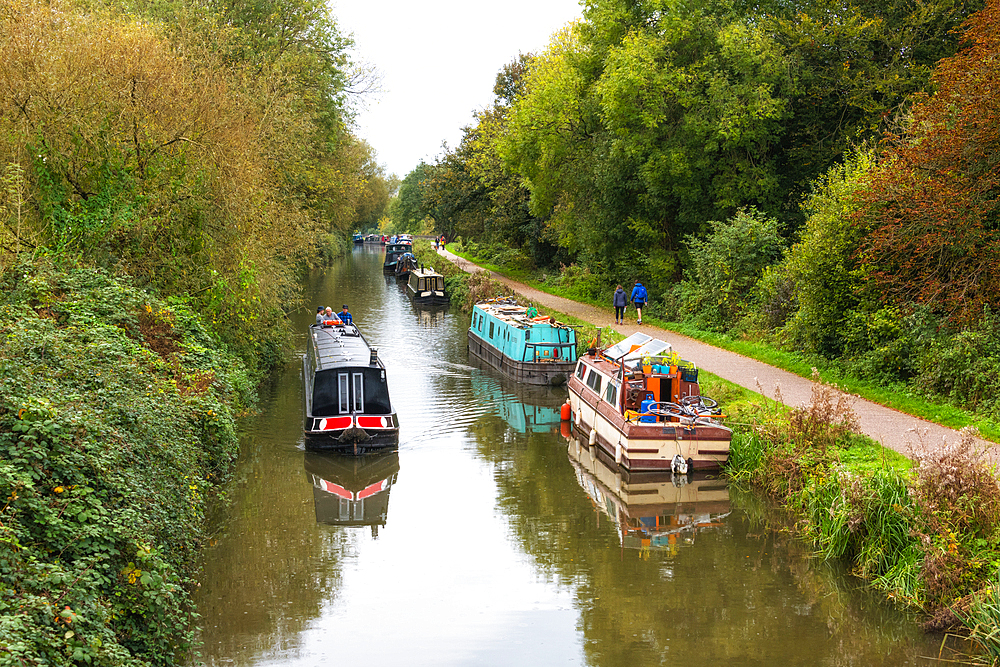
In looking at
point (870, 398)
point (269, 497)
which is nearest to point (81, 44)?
point (269, 497)

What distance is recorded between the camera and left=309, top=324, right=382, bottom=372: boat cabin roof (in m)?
17.0

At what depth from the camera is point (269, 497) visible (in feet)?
46.7

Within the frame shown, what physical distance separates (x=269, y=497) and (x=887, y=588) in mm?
9580

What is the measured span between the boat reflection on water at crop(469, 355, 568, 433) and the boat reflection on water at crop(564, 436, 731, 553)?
371 centimetres

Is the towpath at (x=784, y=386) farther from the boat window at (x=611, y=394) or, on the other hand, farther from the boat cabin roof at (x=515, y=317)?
the boat window at (x=611, y=394)

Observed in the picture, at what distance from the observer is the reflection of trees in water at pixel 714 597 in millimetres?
9172

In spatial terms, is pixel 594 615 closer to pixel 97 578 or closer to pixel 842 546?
pixel 842 546

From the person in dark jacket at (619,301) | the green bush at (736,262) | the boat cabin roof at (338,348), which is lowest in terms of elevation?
the boat cabin roof at (338,348)

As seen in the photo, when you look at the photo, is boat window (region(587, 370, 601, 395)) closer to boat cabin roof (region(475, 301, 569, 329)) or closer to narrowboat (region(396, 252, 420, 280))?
boat cabin roof (region(475, 301, 569, 329))

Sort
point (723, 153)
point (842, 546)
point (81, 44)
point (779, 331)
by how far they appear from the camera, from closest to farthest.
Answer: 1. point (842, 546)
2. point (81, 44)
3. point (779, 331)
4. point (723, 153)

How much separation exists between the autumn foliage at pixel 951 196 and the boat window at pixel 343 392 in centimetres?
1068

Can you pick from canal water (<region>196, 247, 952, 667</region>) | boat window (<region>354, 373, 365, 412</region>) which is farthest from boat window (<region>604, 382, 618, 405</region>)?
boat window (<region>354, 373, 365, 412</region>)

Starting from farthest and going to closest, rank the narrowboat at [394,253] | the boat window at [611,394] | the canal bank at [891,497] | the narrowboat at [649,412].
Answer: the narrowboat at [394,253]
the boat window at [611,394]
the narrowboat at [649,412]
the canal bank at [891,497]

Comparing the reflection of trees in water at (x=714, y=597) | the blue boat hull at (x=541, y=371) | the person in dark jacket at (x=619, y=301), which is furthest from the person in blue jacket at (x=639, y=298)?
the reflection of trees in water at (x=714, y=597)
